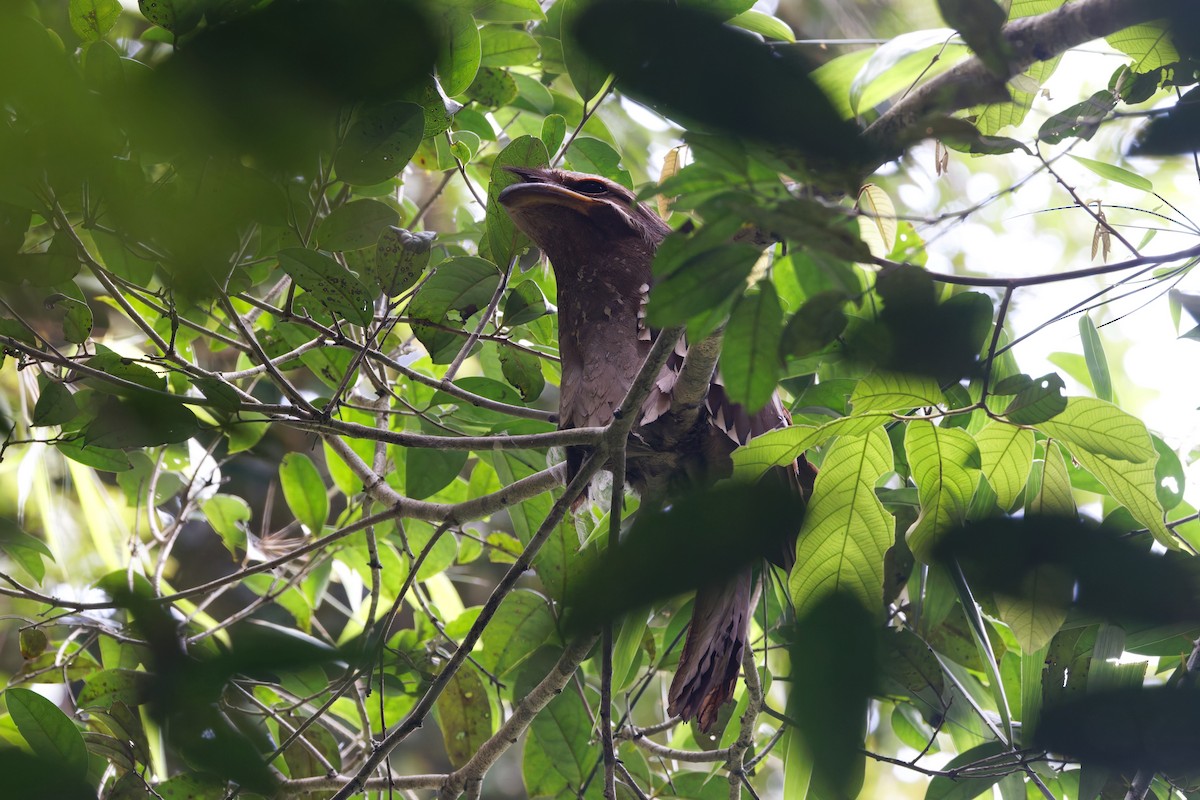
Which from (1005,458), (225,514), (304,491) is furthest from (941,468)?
(225,514)

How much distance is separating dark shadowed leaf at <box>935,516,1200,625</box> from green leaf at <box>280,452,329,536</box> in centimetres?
181

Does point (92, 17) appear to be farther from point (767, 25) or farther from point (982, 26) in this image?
point (982, 26)

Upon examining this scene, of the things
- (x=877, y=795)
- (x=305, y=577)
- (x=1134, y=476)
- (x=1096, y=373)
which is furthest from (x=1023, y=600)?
(x=877, y=795)

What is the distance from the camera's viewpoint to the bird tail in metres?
1.62

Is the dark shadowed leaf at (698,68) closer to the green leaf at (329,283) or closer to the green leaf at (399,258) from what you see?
the green leaf at (329,283)

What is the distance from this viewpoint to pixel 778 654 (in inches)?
80.9

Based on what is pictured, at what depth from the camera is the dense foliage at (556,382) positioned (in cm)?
51

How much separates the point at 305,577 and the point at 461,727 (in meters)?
0.66

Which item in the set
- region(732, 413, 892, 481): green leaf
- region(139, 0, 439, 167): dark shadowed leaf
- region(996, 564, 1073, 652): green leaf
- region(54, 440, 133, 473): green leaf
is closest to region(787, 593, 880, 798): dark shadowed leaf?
region(996, 564, 1073, 652): green leaf

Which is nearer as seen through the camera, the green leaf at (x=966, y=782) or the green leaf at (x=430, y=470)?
the green leaf at (x=966, y=782)

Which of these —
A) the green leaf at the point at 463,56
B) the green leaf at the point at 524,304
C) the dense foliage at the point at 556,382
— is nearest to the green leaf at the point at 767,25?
the dense foliage at the point at 556,382

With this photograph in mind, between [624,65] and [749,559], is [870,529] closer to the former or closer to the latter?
[749,559]

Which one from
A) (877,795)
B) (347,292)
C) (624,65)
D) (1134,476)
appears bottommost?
(877,795)

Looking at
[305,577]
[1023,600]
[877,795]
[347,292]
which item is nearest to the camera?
[1023,600]
